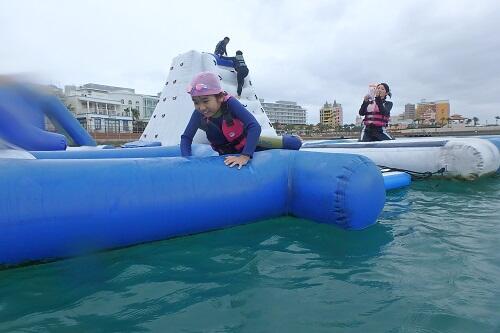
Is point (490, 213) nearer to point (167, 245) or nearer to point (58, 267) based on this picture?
point (167, 245)

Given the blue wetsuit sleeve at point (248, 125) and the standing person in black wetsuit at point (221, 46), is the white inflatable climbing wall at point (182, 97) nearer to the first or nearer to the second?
the standing person in black wetsuit at point (221, 46)

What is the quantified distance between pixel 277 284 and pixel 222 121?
160cm

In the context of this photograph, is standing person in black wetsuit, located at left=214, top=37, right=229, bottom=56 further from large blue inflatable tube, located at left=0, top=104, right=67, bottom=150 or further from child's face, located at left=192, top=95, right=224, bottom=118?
child's face, located at left=192, top=95, right=224, bottom=118

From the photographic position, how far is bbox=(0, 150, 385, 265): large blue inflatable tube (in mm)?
1901

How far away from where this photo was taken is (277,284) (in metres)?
1.81

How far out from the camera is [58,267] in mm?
2037

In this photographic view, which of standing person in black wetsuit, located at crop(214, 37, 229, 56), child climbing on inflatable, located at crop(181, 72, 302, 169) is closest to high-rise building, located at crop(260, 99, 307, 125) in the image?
standing person in black wetsuit, located at crop(214, 37, 229, 56)

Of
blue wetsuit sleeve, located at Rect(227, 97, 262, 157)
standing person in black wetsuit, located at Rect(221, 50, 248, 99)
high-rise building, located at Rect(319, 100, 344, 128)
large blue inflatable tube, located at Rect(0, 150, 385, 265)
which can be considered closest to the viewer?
large blue inflatable tube, located at Rect(0, 150, 385, 265)

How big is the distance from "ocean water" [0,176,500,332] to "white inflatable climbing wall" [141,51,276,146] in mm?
4593

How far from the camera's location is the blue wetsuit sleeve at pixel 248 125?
2799 mm

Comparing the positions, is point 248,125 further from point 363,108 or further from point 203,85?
point 363,108

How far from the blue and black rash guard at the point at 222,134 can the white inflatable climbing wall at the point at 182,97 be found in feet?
12.3

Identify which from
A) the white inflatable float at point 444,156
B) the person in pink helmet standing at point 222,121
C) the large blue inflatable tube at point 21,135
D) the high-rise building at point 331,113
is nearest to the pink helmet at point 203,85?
the person in pink helmet standing at point 222,121

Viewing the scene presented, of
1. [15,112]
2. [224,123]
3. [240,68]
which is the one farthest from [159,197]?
[240,68]
